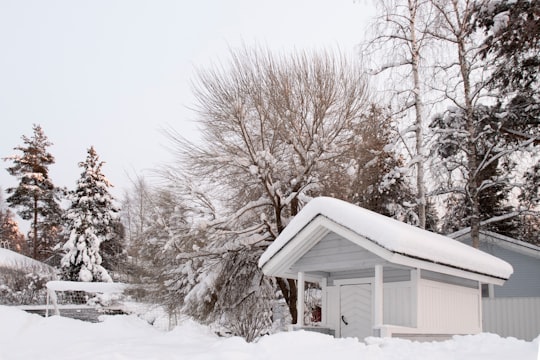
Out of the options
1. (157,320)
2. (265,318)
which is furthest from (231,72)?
(157,320)

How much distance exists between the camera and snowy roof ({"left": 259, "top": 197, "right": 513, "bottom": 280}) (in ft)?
27.0

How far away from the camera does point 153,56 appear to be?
17.9m

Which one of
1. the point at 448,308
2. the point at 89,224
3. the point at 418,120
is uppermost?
the point at 418,120

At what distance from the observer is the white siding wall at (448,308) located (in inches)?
349

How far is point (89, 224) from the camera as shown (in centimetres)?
2767

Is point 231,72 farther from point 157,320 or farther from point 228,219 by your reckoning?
point 157,320

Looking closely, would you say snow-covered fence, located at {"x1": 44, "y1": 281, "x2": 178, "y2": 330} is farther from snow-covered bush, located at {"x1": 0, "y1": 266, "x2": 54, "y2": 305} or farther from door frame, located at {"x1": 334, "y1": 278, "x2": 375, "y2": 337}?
door frame, located at {"x1": 334, "y1": 278, "x2": 375, "y2": 337}

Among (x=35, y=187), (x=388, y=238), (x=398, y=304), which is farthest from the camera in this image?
(x=35, y=187)

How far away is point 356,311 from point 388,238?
93.5 inches

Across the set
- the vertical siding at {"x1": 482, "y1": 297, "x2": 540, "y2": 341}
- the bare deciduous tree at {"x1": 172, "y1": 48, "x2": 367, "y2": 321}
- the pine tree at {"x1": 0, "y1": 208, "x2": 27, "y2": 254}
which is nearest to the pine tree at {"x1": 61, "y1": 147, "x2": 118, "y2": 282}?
the bare deciduous tree at {"x1": 172, "y1": 48, "x2": 367, "y2": 321}

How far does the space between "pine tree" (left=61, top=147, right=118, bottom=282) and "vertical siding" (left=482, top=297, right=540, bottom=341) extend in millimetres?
19636

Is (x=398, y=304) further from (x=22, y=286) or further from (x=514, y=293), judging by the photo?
(x=22, y=286)

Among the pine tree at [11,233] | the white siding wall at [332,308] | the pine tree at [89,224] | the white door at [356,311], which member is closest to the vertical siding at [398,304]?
the white door at [356,311]

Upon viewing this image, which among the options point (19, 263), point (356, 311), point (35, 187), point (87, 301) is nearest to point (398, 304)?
point (356, 311)
